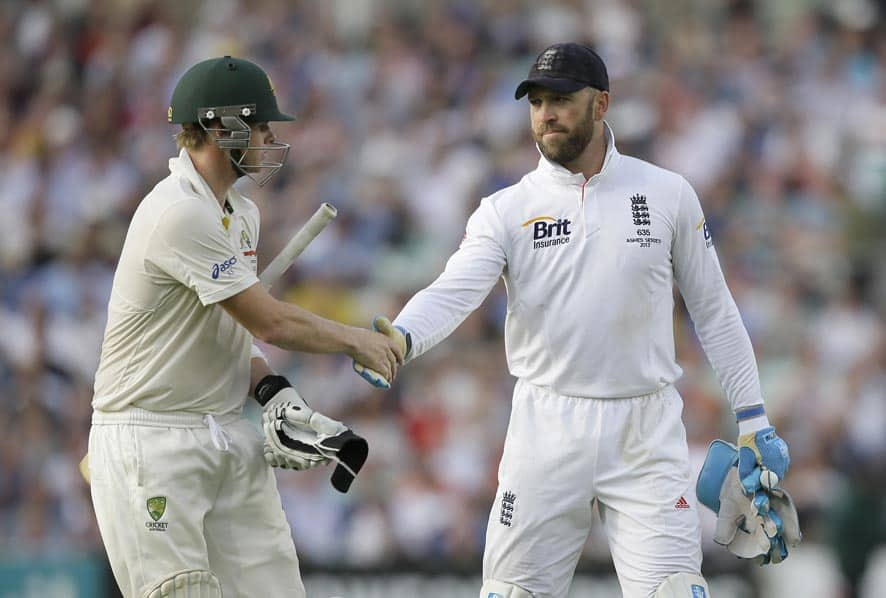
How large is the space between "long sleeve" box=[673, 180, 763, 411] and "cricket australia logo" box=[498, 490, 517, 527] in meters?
0.94

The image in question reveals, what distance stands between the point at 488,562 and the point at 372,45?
8.40 meters

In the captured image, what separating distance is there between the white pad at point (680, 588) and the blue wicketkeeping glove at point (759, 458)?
502 mm

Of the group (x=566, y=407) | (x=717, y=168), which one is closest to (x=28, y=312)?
(x=717, y=168)

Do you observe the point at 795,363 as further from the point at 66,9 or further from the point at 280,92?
the point at 66,9

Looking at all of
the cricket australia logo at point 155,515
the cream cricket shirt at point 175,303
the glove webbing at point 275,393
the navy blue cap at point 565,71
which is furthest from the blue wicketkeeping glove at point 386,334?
the navy blue cap at point 565,71

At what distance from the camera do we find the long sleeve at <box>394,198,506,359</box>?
5535mm

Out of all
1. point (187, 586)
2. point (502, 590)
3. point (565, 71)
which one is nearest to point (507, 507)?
point (502, 590)

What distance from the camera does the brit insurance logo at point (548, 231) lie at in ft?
18.5

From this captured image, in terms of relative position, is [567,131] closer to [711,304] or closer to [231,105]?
[711,304]

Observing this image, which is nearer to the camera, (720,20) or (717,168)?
(717,168)

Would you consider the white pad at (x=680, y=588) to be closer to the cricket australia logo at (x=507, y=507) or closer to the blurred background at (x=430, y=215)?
the cricket australia logo at (x=507, y=507)

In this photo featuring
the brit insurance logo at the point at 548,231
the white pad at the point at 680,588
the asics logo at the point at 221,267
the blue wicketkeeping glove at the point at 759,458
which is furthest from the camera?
the blue wicketkeeping glove at the point at 759,458

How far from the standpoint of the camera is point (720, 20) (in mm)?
12477

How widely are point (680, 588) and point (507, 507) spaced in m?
0.70
